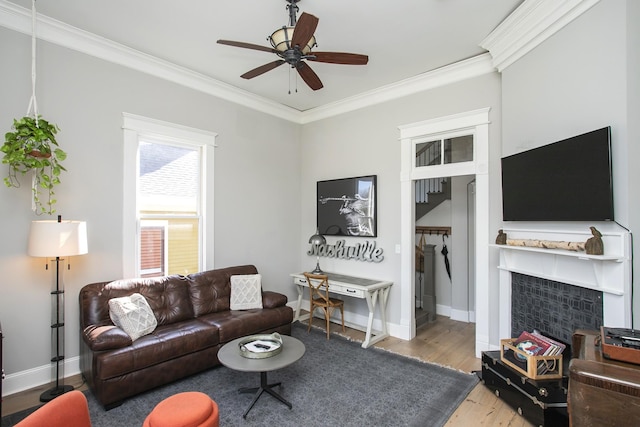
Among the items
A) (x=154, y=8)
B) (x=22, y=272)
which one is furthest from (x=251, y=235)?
(x=154, y=8)

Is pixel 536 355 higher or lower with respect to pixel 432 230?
lower

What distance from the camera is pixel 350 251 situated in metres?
4.72

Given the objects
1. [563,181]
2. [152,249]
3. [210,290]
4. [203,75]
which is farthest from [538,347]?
[203,75]

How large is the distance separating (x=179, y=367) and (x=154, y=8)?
3.23 metres

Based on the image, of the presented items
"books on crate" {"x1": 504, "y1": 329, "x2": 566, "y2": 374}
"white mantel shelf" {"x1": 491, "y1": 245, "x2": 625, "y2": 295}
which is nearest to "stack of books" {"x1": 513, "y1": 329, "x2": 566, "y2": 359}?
"books on crate" {"x1": 504, "y1": 329, "x2": 566, "y2": 374}

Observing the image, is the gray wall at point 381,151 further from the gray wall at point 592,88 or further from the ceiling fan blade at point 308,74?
the ceiling fan blade at point 308,74

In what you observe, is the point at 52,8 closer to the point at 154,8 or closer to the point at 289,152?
the point at 154,8

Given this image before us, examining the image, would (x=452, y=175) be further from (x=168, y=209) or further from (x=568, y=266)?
(x=168, y=209)

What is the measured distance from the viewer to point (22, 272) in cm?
286

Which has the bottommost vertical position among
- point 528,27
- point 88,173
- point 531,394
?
point 531,394

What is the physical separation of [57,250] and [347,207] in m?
3.35

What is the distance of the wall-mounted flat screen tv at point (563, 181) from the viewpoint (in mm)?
2171

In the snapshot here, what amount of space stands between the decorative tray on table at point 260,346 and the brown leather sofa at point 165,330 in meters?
0.58

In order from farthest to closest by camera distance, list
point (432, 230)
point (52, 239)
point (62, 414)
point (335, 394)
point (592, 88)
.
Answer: point (432, 230) < point (335, 394) < point (52, 239) < point (592, 88) < point (62, 414)
